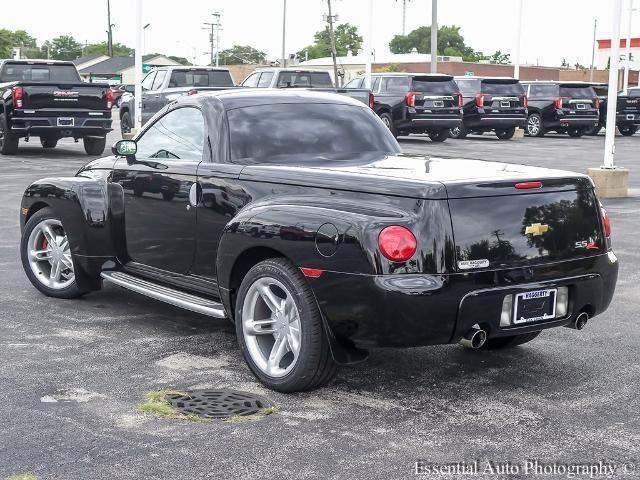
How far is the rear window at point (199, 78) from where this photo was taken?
25438 mm

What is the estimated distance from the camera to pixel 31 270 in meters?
7.95

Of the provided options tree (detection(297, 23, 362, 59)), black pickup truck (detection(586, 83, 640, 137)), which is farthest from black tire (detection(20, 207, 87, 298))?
tree (detection(297, 23, 362, 59))

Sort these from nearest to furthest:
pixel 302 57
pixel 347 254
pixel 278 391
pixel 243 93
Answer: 1. pixel 347 254
2. pixel 278 391
3. pixel 243 93
4. pixel 302 57

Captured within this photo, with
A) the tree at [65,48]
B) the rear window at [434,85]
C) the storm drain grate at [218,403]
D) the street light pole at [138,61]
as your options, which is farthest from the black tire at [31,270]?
the tree at [65,48]

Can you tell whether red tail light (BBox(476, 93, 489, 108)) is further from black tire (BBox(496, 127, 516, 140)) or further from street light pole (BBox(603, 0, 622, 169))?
street light pole (BBox(603, 0, 622, 169))

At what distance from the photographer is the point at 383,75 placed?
2950cm

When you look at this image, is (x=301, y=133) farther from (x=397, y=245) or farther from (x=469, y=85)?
(x=469, y=85)

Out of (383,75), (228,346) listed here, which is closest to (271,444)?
(228,346)

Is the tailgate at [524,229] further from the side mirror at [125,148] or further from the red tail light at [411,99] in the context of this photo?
the red tail light at [411,99]

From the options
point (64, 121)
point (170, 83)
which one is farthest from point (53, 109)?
A: point (170, 83)

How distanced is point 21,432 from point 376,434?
1659 mm

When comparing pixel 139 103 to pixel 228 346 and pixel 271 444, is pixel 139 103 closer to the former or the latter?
pixel 228 346

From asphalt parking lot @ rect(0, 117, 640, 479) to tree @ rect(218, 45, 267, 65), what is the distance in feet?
528

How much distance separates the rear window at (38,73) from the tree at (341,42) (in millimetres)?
120495
